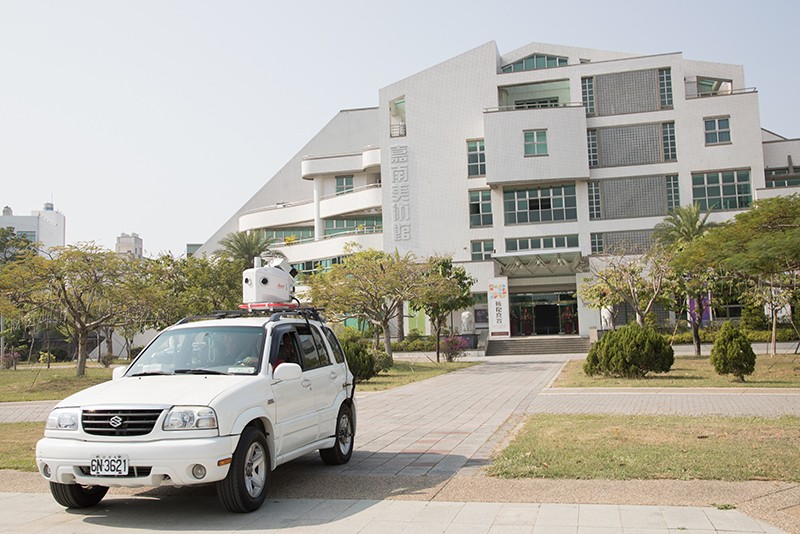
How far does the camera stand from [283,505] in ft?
22.1

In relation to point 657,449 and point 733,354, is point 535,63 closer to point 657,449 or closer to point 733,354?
point 733,354

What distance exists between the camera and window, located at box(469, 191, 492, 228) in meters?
49.0

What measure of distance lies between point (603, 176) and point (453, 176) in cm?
975

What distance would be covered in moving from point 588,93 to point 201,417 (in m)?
46.2

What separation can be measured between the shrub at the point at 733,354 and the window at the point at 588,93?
32.4 m

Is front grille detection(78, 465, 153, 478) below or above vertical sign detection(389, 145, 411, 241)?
below

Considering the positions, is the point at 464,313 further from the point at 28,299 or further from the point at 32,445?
the point at 32,445

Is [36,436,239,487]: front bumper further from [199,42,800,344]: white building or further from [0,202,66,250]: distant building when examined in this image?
[0,202,66,250]: distant building

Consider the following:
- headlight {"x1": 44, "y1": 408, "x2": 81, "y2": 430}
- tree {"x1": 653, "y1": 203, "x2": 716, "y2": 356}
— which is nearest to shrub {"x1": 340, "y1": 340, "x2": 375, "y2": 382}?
tree {"x1": 653, "y1": 203, "x2": 716, "y2": 356}

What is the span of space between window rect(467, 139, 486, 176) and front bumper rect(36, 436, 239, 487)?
44.5 metres

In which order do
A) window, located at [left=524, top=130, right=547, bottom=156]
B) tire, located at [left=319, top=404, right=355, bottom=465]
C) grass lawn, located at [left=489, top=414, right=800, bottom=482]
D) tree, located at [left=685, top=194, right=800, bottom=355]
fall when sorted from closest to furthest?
grass lawn, located at [left=489, top=414, right=800, bottom=482]
tire, located at [left=319, top=404, right=355, bottom=465]
tree, located at [left=685, top=194, right=800, bottom=355]
window, located at [left=524, top=130, right=547, bottom=156]

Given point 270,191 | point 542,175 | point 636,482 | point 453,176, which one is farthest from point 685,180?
point 636,482

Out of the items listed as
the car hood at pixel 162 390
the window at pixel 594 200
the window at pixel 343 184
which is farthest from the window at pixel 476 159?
the car hood at pixel 162 390

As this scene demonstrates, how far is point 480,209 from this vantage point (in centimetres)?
4922
